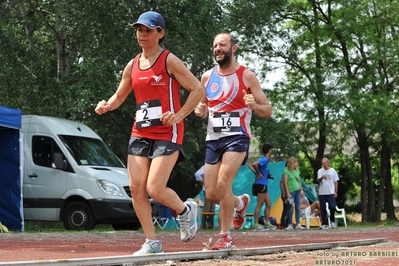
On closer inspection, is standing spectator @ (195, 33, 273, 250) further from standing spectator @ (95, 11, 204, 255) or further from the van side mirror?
the van side mirror

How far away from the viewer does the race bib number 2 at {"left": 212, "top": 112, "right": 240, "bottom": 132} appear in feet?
30.1

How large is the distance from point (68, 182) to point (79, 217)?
778mm

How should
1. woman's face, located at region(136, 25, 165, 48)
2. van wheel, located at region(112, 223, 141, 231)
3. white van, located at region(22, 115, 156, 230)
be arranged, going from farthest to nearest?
van wheel, located at region(112, 223, 141, 231), white van, located at region(22, 115, 156, 230), woman's face, located at region(136, 25, 165, 48)

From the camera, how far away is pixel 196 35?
23750mm

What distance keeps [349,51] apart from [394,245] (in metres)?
28.6

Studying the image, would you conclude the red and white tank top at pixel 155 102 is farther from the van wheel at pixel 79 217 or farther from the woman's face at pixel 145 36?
the van wheel at pixel 79 217

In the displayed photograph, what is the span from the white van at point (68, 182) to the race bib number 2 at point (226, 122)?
978cm

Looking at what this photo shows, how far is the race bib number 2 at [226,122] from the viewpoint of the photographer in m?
9.16

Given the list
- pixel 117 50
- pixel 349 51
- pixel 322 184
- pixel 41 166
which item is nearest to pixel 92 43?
pixel 117 50

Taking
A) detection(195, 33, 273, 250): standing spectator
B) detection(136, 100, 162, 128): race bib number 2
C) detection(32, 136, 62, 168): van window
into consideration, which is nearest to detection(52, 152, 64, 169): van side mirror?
detection(32, 136, 62, 168): van window

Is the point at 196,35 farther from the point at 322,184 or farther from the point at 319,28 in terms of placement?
the point at 319,28

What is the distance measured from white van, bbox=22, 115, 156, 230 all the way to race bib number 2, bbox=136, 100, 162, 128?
10.8 meters

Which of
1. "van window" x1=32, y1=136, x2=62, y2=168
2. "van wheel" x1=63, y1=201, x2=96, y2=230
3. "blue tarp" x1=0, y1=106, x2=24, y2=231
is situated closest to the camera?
"blue tarp" x1=0, y1=106, x2=24, y2=231

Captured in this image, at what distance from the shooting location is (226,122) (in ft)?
30.1
